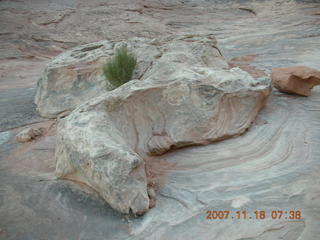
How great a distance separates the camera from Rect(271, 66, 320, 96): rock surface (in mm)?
3973

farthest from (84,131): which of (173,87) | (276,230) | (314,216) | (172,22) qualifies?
(172,22)

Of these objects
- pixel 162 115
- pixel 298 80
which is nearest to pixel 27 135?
pixel 162 115

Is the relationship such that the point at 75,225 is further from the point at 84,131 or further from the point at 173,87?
the point at 173,87

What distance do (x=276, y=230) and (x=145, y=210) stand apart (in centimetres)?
95

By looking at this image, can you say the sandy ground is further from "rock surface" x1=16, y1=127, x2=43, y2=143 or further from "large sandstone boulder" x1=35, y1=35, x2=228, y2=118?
"large sandstone boulder" x1=35, y1=35, x2=228, y2=118

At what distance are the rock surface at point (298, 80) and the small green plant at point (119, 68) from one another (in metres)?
1.98

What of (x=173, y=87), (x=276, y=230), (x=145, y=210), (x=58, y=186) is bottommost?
(x=58, y=186)

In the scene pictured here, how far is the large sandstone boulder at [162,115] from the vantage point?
9.45ft

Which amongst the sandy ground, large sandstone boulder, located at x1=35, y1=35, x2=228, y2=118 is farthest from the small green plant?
the sandy ground

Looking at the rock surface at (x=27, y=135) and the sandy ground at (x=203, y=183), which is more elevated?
the sandy ground at (x=203, y=183)

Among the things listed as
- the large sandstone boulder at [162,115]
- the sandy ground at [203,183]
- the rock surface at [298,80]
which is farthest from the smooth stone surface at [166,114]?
the rock surface at [298,80]

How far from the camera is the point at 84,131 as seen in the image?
289 centimetres

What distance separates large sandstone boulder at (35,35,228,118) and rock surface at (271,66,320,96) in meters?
0.92
